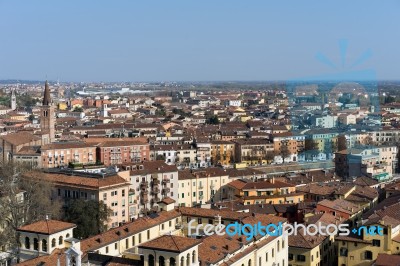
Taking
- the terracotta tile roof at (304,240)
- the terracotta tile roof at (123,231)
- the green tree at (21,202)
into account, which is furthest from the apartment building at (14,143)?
the terracotta tile roof at (304,240)

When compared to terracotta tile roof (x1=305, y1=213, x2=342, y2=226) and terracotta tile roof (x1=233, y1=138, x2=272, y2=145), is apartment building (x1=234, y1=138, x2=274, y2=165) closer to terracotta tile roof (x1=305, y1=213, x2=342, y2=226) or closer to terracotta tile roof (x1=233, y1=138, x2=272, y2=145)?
terracotta tile roof (x1=233, y1=138, x2=272, y2=145)

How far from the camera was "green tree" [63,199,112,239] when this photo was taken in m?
15.6

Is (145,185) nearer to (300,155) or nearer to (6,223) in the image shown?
(6,223)

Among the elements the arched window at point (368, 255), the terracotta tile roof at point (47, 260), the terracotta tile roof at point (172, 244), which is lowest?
the arched window at point (368, 255)

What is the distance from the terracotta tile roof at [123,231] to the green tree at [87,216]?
2633mm

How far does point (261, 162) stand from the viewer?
1388 inches

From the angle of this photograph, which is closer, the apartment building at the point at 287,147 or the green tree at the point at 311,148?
the green tree at the point at 311,148

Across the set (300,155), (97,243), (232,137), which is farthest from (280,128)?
(97,243)

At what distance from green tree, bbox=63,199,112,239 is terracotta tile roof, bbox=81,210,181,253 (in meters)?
2.63

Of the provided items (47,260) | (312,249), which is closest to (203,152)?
(312,249)

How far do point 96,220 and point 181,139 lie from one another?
23.4 m

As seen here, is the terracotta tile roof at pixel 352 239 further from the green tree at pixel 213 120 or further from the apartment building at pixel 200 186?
the green tree at pixel 213 120

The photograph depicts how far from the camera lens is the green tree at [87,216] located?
15594mm

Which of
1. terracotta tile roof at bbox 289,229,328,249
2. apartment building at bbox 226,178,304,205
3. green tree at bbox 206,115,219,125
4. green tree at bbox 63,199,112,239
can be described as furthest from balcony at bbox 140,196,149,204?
green tree at bbox 206,115,219,125
